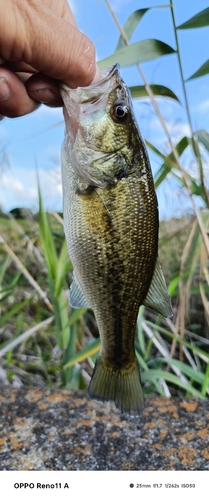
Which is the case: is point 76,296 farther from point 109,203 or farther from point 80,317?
point 80,317

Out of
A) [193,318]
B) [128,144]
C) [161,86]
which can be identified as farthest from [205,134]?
[193,318]

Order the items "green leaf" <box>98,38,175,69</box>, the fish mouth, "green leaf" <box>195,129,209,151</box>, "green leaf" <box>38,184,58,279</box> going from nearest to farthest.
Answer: the fish mouth
"green leaf" <box>98,38,175,69</box>
"green leaf" <box>195,129,209,151</box>
"green leaf" <box>38,184,58,279</box>

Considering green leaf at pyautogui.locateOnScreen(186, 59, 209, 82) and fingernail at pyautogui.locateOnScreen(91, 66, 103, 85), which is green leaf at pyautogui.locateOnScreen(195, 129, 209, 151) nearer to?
green leaf at pyautogui.locateOnScreen(186, 59, 209, 82)

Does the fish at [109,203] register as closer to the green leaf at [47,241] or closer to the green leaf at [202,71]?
the green leaf at [202,71]

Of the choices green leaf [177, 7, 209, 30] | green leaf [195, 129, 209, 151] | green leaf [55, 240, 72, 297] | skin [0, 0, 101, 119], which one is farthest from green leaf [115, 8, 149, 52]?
green leaf [55, 240, 72, 297]

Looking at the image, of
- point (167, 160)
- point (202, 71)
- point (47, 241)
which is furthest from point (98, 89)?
point (47, 241)
